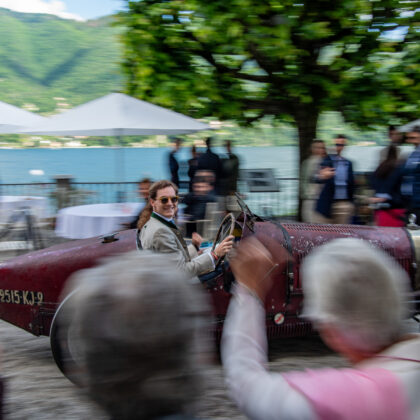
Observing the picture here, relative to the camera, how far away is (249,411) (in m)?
1.19

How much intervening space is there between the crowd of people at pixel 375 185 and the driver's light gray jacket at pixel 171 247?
3.19 m

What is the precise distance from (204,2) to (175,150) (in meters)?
2.83

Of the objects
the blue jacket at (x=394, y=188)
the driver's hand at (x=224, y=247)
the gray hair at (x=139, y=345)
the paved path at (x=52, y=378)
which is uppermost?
the blue jacket at (x=394, y=188)

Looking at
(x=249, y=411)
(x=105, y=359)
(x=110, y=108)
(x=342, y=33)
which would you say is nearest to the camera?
(x=105, y=359)

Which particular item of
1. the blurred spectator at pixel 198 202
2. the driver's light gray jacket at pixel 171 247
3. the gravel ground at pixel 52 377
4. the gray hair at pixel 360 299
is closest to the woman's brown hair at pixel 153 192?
the driver's light gray jacket at pixel 171 247

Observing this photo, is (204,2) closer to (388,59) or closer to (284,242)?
(388,59)

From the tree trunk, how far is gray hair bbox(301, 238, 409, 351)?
8.58 meters

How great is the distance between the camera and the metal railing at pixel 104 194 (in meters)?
9.43

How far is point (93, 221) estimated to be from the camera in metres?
7.34

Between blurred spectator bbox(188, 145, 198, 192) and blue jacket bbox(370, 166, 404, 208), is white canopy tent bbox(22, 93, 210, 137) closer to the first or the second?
blurred spectator bbox(188, 145, 198, 192)

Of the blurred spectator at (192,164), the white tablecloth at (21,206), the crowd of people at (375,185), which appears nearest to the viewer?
the crowd of people at (375,185)

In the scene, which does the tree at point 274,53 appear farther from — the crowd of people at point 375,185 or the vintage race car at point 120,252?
the vintage race car at point 120,252

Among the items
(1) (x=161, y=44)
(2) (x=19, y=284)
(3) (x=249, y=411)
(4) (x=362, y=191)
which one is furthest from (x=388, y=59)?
(3) (x=249, y=411)

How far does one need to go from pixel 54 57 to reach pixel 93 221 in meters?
39.7
